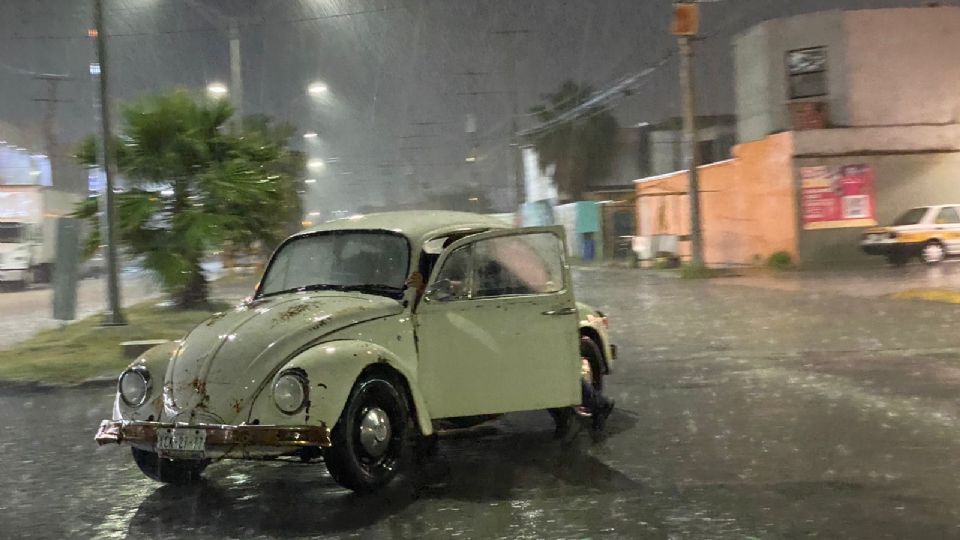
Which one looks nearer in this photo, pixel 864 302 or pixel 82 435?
pixel 82 435

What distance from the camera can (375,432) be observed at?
6.02 meters

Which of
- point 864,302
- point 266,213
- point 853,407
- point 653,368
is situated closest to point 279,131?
point 266,213

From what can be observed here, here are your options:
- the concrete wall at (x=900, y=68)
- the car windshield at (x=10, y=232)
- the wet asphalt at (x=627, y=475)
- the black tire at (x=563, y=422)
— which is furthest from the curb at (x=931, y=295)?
the car windshield at (x=10, y=232)

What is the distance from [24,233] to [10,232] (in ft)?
1.52

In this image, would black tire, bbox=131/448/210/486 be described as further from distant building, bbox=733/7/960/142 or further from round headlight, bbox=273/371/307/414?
distant building, bbox=733/7/960/142

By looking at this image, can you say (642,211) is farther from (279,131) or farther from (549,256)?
(549,256)

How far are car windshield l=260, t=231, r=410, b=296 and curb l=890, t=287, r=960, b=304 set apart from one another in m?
13.2

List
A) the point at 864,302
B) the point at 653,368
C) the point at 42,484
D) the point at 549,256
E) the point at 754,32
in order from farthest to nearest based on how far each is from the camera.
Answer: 1. the point at 754,32
2. the point at 864,302
3. the point at 653,368
4. the point at 549,256
5. the point at 42,484

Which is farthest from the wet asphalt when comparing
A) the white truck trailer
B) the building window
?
the white truck trailer

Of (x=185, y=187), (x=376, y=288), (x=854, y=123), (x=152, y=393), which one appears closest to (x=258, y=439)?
(x=152, y=393)

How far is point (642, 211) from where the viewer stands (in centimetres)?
4109

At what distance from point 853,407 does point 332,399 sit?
5110 millimetres

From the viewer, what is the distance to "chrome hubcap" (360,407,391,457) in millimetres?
5957

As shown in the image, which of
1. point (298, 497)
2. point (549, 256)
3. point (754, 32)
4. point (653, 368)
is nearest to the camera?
point (298, 497)
